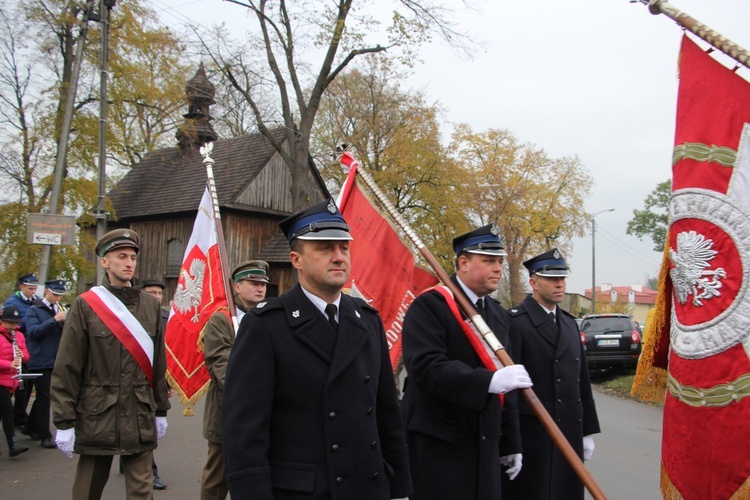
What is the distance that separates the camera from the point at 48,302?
9.08m

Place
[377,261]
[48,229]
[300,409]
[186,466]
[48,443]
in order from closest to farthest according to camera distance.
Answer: [300,409] < [377,261] < [186,466] < [48,443] < [48,229]

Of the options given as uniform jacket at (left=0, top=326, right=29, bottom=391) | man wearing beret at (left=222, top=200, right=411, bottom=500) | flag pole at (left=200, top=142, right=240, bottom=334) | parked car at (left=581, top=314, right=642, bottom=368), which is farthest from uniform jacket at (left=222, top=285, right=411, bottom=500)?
parked car at (left=581, top=314, right=642, bottom=368)

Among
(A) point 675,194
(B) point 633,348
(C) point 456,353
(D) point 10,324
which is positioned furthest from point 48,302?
(B) point 633,348

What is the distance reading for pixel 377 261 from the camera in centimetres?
610

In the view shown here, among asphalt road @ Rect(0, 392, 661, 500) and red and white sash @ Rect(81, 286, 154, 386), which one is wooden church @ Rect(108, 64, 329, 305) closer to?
asphalt road @ Rect(0, 392, 661, 500)

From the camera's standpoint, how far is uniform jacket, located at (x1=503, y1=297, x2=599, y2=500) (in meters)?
4.74

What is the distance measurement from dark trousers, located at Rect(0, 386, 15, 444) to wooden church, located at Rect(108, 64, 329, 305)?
907 inches

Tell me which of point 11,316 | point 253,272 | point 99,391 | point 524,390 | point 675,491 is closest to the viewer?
point 675,491

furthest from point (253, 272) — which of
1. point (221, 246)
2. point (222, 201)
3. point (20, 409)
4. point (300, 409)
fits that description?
point (222, 201)

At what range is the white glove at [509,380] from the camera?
11.7 feet

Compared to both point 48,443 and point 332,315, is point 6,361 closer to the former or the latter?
point 48,443

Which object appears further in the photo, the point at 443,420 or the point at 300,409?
the point at 443,420

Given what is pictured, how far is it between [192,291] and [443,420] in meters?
3.20

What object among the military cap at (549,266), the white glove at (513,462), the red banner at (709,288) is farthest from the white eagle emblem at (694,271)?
the military cap at (549,266)
